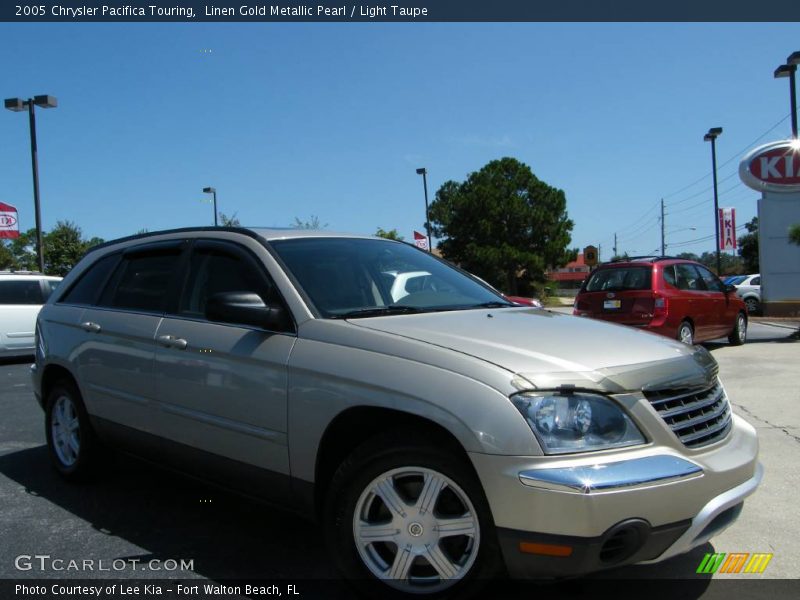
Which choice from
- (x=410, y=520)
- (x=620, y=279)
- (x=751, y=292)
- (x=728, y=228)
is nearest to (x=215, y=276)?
(x=410, y=520)

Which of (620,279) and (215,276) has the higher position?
(215,276)

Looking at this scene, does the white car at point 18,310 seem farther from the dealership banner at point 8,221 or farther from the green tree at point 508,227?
the green tree at point 508,227

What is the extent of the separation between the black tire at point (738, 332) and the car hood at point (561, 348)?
33.5 ft

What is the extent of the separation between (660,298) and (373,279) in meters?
7.62

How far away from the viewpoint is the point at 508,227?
42812 mm

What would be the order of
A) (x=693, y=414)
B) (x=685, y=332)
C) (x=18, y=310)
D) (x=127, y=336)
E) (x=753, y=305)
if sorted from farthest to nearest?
(x=753, y=305) < (x=18, y=310) < (x=685, y=332) < (x=127, y=336) < (x=693, y=414)

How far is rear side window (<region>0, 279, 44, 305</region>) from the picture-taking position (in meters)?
13.1

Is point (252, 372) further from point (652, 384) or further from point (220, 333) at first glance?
point (652, 384)

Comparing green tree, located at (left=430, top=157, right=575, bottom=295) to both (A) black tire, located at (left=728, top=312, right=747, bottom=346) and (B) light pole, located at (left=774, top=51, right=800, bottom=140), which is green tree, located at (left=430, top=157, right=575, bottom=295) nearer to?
(B) light pole, located at (left=774, top=51, right=800, bottom=140)

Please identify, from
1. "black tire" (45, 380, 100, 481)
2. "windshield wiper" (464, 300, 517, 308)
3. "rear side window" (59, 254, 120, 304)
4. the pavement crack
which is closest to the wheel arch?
"windshield wiper" (464, 300, 517, 308)

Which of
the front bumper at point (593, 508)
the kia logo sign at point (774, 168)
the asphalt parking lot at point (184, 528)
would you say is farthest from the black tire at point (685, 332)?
the kia logo sign at point (774, 168)

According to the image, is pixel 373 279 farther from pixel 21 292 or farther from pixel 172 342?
pixel 21 292

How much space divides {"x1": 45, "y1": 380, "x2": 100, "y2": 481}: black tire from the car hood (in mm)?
2503

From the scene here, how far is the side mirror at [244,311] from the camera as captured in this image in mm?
3266
